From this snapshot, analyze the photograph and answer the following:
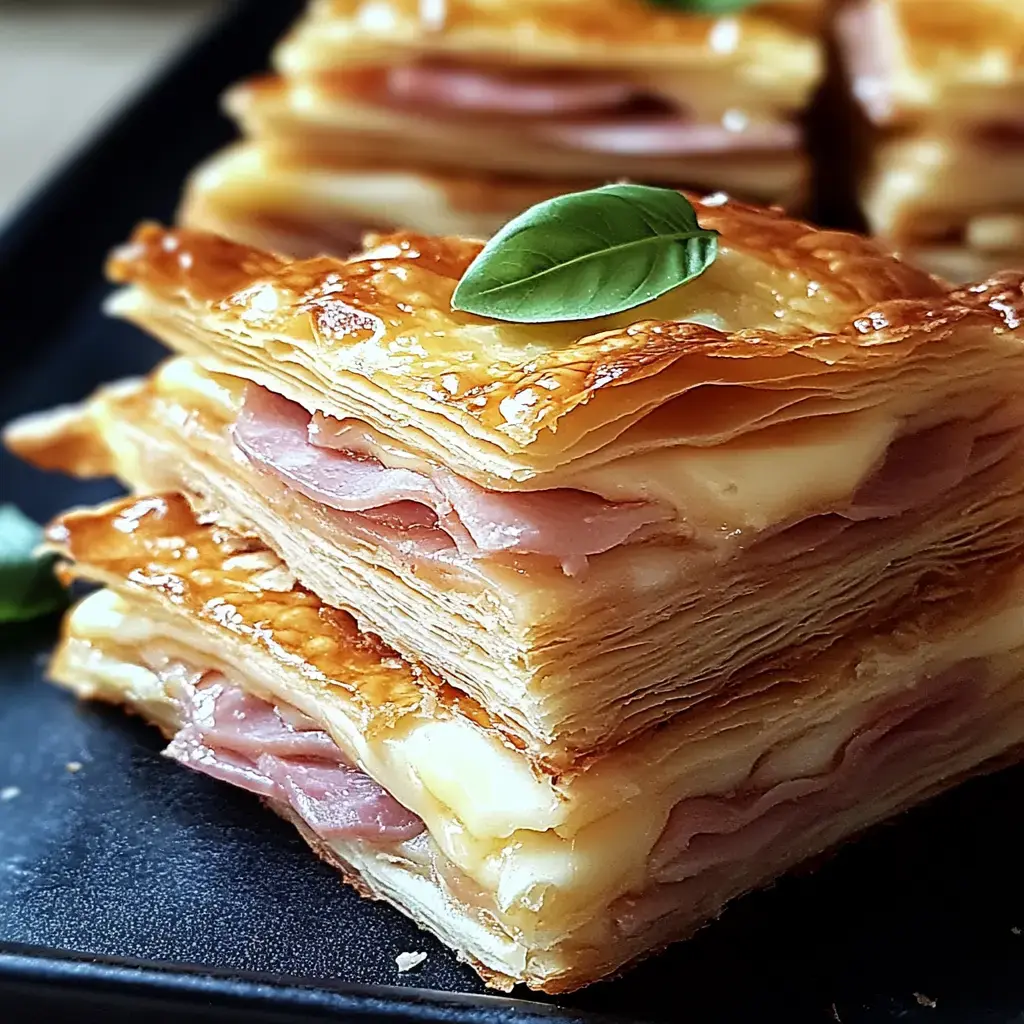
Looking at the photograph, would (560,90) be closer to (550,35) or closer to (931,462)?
(550,35)

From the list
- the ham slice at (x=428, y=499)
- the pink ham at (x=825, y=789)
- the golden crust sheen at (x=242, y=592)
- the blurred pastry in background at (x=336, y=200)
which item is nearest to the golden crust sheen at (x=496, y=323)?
the ham slice at (x=428, y=499)

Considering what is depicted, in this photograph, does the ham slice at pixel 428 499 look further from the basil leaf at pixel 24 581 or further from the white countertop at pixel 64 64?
the white countertop at pixel 64 64

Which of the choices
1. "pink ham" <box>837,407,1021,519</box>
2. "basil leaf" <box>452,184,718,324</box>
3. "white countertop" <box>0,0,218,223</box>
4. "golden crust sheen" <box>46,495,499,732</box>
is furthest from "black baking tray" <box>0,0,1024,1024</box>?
"white countertop" <box>0,0,218,223</box>

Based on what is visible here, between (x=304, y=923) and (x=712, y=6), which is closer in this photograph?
(x=304, y=923)

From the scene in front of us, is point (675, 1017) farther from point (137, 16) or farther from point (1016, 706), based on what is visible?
point (137, 16)

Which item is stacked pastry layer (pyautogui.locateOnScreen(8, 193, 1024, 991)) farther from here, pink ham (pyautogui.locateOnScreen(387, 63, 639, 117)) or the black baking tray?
pink ham (pyautogui.locateOnScreen(387, 63, 639, 117))

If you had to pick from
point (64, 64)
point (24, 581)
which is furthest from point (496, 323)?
point (64, 64)

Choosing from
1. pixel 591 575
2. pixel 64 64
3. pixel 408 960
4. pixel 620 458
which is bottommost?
pixel 64 64
